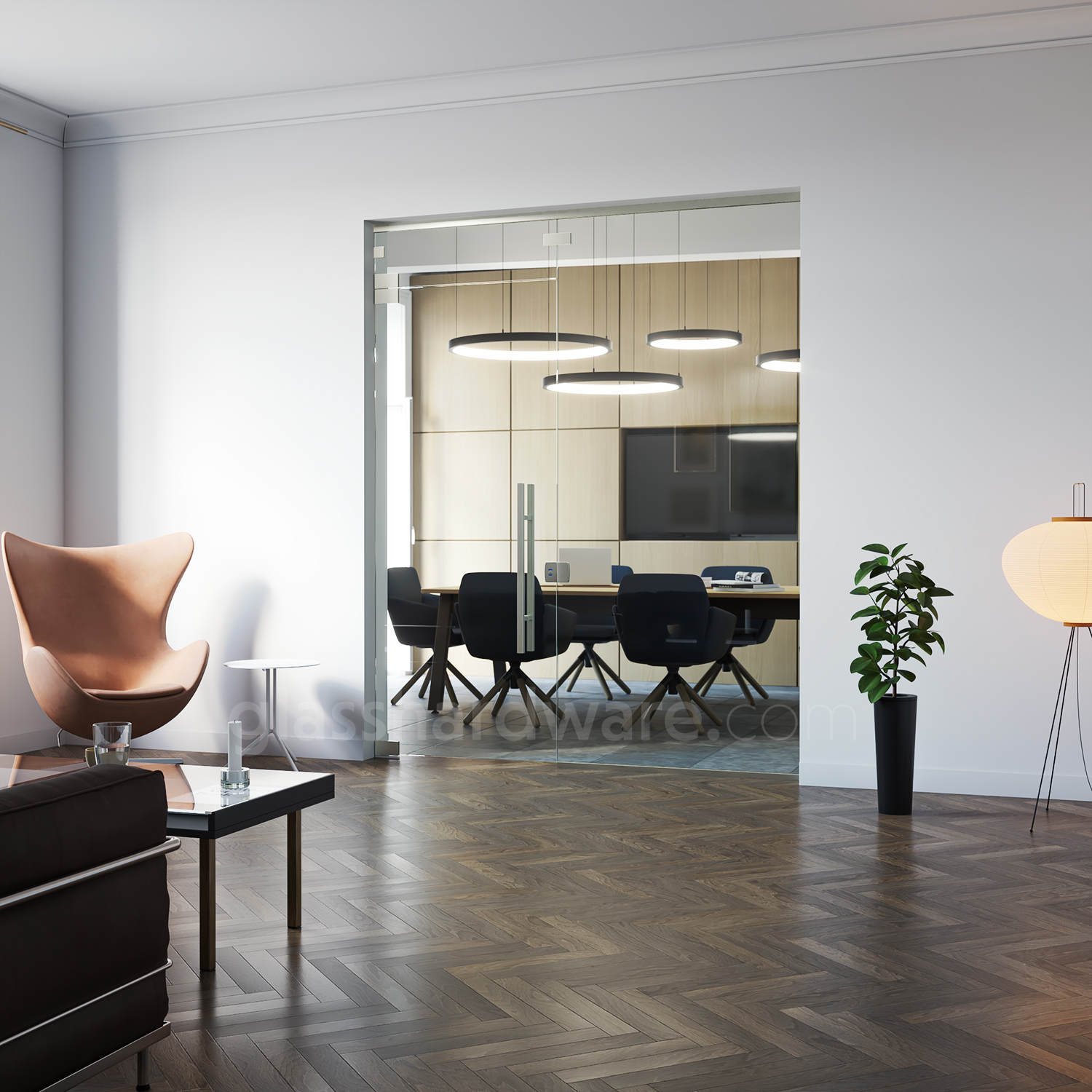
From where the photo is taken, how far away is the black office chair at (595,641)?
5.86 meters

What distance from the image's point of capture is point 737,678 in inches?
224

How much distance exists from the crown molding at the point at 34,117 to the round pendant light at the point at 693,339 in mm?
3734

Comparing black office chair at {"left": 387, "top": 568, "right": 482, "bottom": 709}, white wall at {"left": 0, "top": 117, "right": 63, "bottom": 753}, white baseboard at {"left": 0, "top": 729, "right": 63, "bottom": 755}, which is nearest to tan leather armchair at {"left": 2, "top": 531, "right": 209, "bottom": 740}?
white wall at {"left": 0, "top": 117, "right": 63, "bottom": 753}

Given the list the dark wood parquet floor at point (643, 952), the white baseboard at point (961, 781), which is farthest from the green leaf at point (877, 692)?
the white baseboard at point (961, 781)

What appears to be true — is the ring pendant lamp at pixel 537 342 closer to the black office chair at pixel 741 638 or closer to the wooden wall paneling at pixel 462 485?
the wooden wall paneling at pixel 462 485

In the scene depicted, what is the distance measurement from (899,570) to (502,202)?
109 inches

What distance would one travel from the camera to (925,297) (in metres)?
5.29

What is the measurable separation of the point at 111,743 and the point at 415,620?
310 cm

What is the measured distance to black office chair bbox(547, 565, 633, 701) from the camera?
5.86 m

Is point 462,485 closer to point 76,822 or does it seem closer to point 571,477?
point 571,477

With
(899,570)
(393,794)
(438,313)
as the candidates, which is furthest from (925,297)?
(393,794)

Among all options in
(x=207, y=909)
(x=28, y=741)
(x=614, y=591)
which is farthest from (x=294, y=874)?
(x=28, y=741)

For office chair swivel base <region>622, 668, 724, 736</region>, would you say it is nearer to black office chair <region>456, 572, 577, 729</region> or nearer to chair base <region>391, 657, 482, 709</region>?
black office chair <region>456, 572, 577, 729</region>

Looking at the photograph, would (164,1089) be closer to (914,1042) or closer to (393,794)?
(914,1042)
